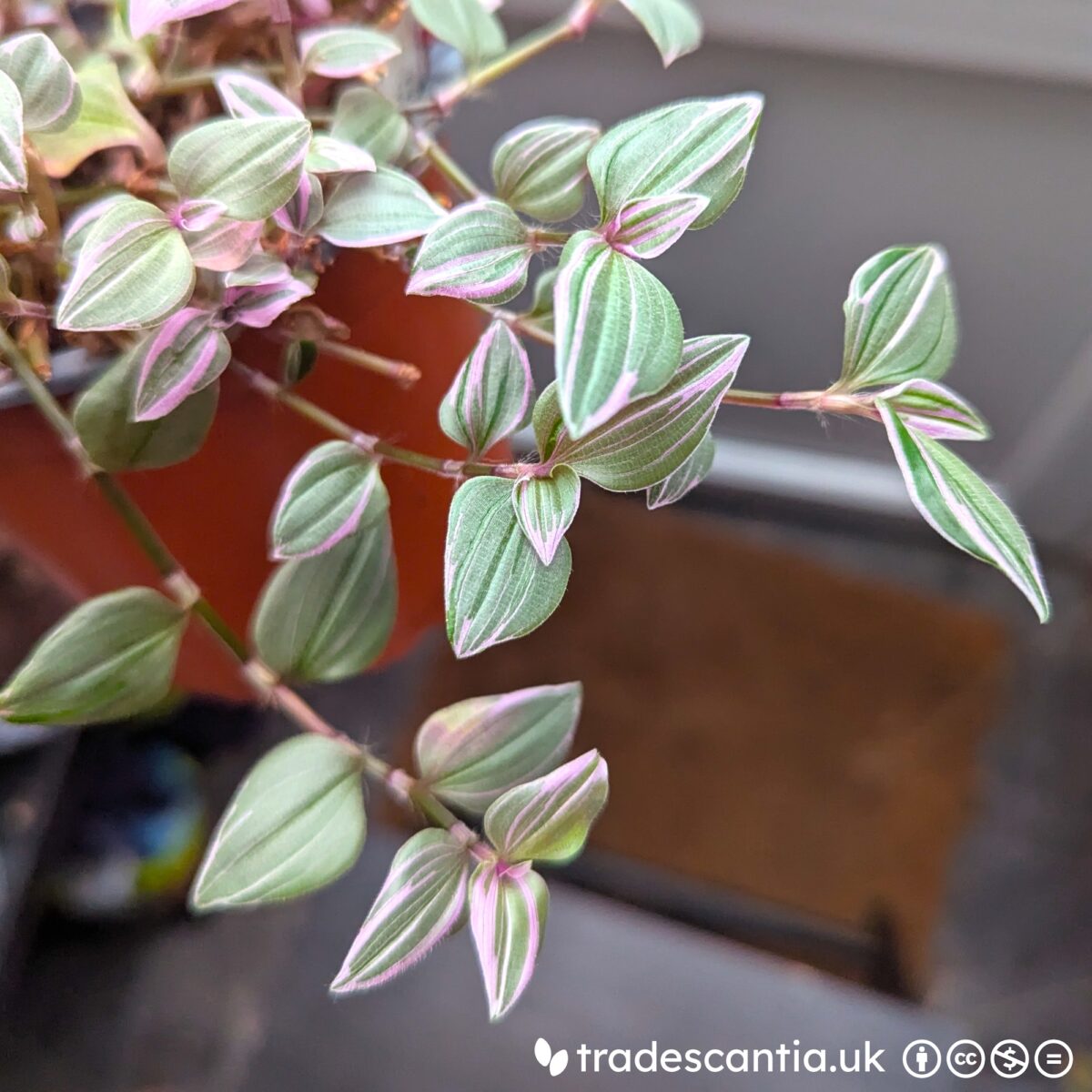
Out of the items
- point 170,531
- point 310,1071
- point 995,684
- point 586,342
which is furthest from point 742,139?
point 995,684

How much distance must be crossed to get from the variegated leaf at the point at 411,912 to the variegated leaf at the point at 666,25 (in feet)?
1.03

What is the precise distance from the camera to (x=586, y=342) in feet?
0.68

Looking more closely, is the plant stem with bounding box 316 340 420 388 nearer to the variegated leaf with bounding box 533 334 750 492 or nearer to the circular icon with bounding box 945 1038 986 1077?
the variegated leaf with bounding box 533 334 750 492

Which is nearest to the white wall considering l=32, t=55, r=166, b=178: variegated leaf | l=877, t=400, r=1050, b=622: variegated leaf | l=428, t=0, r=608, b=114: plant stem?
l=428, t=0, r=608, b=114: plant stem

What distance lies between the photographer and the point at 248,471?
1.25 feet

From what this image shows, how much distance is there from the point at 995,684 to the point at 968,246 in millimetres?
541

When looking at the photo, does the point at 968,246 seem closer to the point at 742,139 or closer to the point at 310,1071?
the point at 742,139

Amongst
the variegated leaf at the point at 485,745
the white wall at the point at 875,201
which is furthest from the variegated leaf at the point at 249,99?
the white wall at the point at 875,201

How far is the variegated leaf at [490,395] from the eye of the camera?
30 cm

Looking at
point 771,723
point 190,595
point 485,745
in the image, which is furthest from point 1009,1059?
point 190,595

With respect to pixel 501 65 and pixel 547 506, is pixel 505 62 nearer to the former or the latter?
pixel 501 65

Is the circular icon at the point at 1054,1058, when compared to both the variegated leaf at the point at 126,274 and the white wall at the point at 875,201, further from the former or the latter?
the variegated leaf at the point at 126,274

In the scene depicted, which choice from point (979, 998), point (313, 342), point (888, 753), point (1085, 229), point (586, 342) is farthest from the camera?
point (888, 753)

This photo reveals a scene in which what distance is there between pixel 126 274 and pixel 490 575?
143 millimetres
